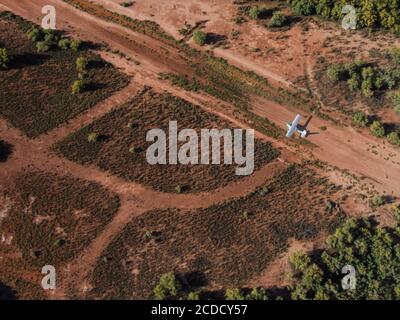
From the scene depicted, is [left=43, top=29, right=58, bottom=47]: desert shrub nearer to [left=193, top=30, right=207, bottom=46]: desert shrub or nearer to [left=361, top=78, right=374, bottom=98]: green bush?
[left=193, top=30, right=207, bottom=46]: desert shrub

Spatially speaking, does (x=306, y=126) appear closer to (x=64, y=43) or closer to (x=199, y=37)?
(x=199, y=37)

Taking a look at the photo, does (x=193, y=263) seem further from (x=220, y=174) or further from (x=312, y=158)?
(x=312, y=158)

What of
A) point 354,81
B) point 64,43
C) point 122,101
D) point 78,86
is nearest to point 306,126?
point 354,81

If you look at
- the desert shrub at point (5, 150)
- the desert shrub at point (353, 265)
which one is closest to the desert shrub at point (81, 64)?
the desert shrub at point (5, 150)

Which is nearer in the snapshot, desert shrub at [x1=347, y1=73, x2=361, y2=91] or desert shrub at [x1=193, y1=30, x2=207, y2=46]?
desert shrub at [x1=347, y1=73, x2=361, y2=91]
